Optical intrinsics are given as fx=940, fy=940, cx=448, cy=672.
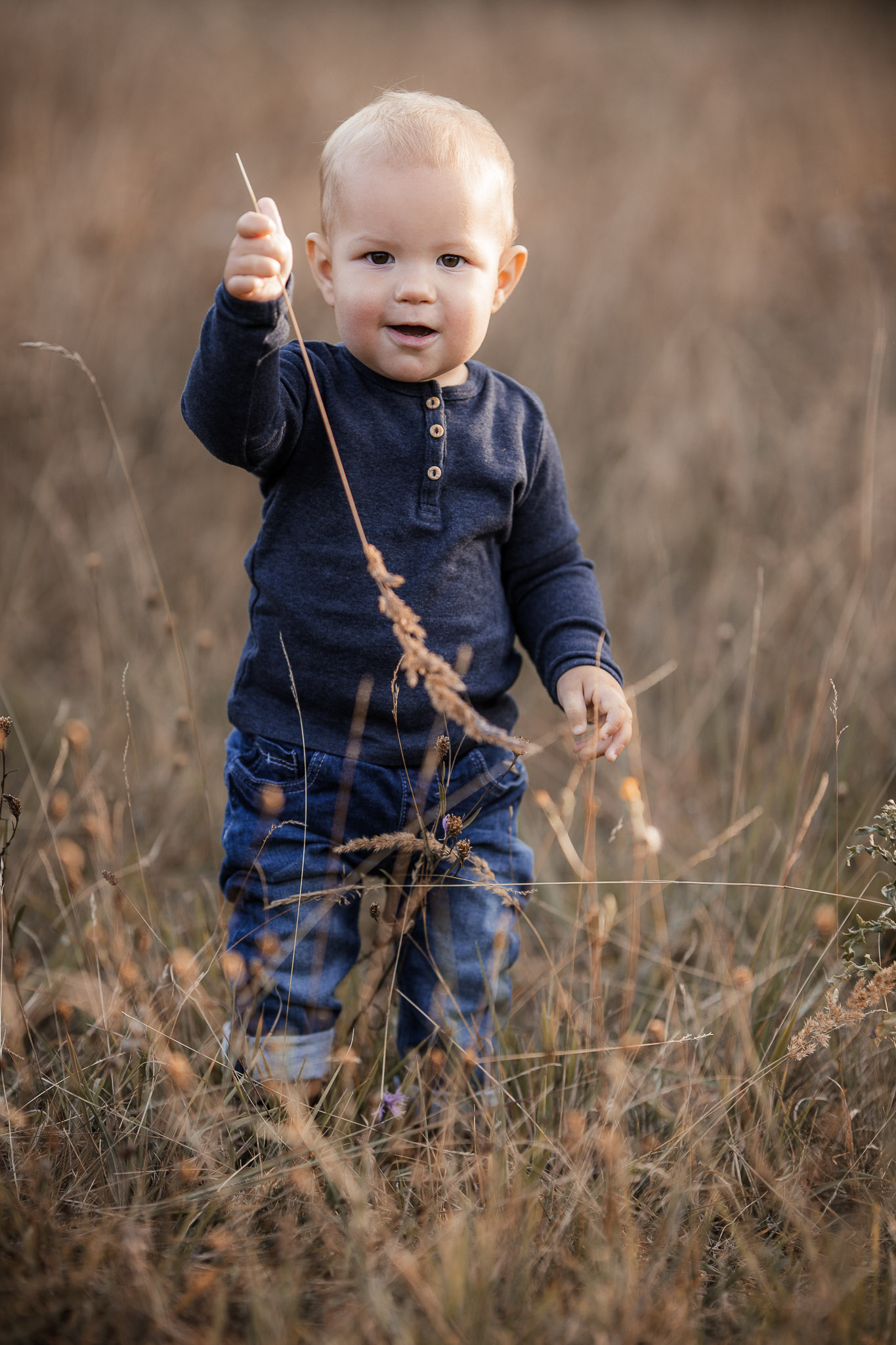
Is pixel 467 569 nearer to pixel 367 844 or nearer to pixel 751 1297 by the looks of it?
pixel 367 844

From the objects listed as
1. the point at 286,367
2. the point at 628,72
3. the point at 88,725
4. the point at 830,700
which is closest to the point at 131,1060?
the point at 286,367

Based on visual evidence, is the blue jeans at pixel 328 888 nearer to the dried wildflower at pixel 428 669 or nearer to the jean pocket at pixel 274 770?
the jean pocket at pixel 274 770

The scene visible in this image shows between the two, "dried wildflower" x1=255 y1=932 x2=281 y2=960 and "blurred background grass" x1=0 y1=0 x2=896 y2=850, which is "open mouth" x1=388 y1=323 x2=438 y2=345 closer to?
"dried wildflower" x1=255 y1=932 x2=281 y2=960

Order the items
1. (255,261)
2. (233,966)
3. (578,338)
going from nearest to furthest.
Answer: (255,261)
(233,966)
(578,338)

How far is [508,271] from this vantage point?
145cm

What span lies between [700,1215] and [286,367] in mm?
1377

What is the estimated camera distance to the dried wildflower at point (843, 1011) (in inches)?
50.4

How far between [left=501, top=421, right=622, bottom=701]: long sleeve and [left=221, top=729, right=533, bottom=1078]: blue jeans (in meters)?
0.20

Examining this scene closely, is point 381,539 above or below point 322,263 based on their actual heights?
below

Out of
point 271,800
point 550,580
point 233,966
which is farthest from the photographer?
point 550,580

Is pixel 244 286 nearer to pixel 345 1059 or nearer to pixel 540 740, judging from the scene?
pixel 345 1059

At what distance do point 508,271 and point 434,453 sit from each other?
33 cm

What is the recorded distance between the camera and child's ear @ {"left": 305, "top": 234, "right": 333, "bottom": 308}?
135 centimetres

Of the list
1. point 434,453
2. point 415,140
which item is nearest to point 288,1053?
point 434,453
